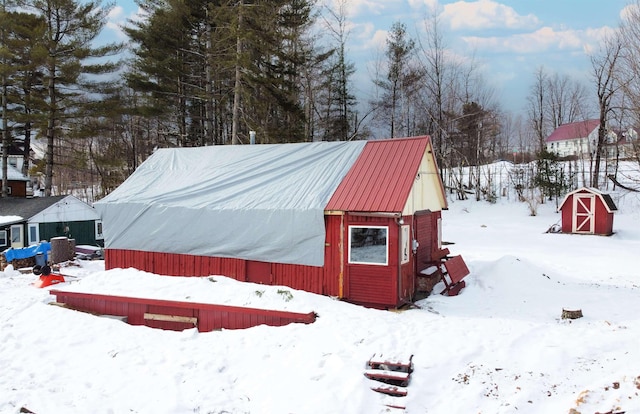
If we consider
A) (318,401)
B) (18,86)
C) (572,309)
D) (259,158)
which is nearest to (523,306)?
(572,309)

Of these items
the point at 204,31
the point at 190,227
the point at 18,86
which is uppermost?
the point at 204,31

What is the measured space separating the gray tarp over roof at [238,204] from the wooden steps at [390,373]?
145 inches

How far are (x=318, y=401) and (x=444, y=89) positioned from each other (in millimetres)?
33612

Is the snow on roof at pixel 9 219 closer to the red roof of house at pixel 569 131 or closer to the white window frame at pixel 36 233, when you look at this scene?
the white window frame at pixel 36 233

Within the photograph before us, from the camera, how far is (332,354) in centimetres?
731

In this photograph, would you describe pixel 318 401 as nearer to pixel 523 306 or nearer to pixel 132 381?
pixel 132 381

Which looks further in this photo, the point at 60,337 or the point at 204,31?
the point at 204,31

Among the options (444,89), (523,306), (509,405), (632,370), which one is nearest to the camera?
(509,405)

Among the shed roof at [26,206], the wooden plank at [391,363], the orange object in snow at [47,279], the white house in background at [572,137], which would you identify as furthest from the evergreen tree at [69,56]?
the white house in background at [572,137]

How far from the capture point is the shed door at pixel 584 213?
22031 mm

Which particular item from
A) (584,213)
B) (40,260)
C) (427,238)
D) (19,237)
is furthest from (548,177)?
(19,237)

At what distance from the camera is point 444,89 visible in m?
35.8

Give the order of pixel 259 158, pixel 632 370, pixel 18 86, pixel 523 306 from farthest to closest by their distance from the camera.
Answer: pixel 18 86, pixel 259 158, pixel 523 306, pixel 632 370

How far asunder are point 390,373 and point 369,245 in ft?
12.4
